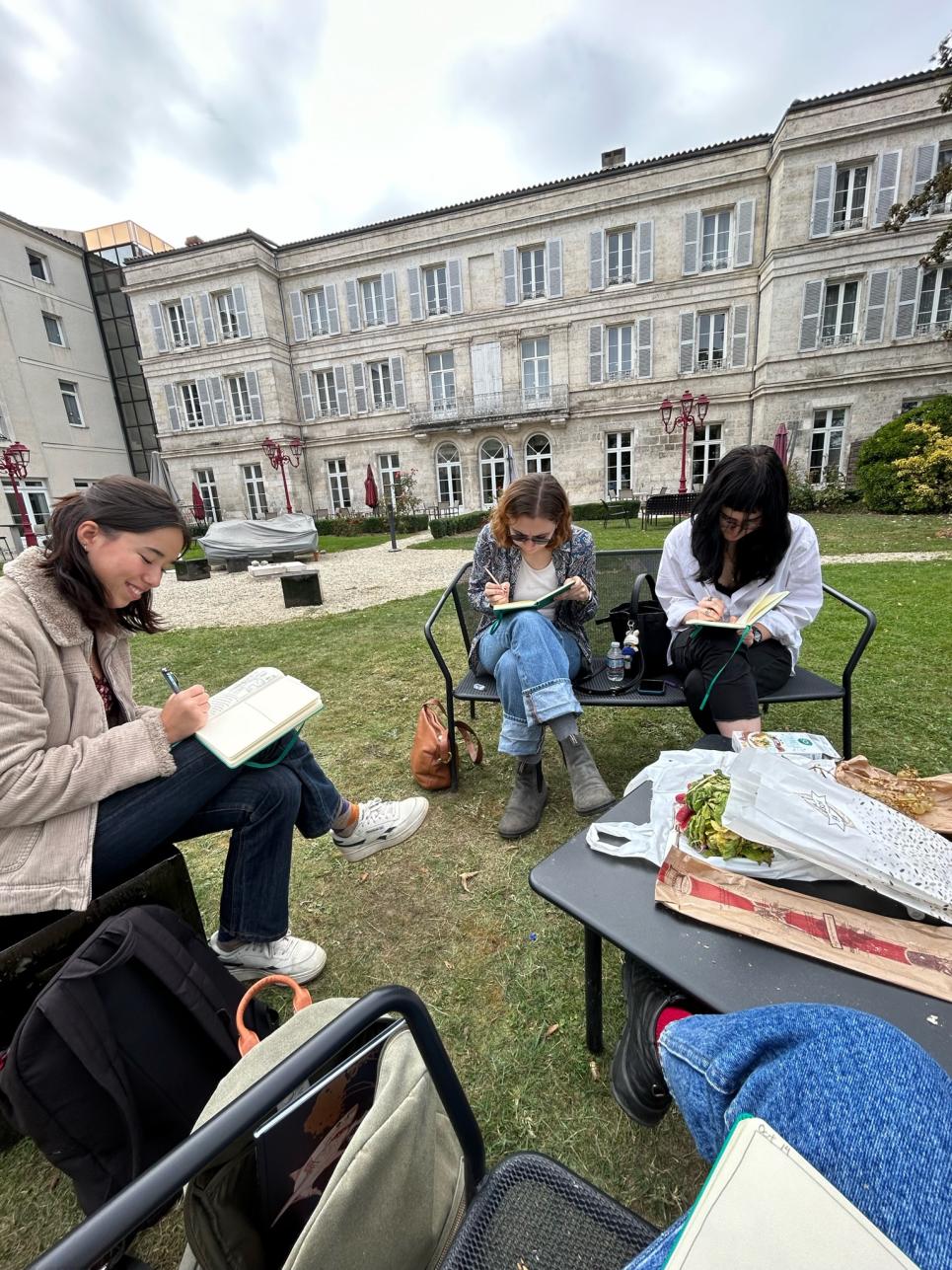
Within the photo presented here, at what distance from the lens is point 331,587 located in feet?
27.7

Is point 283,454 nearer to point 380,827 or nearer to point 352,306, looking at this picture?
point 352,306

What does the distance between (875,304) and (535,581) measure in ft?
62.4

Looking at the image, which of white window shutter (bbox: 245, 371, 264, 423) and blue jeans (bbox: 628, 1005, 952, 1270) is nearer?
blue jeans (bbox: 628, 1005, 952, 1270)

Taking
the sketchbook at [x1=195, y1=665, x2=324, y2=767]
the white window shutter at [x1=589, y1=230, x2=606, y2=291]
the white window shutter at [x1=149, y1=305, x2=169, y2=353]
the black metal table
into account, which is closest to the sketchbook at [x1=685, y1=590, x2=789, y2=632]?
the black metal table

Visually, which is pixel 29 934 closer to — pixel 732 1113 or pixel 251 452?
pixel 732 1113

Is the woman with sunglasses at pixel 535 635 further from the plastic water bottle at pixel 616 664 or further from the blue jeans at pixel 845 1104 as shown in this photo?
the blue jeans at pixel 845 1104

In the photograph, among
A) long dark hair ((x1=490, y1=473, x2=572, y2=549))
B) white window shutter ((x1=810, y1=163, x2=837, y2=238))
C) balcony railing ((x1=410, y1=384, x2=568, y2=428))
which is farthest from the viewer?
balcony railing ((x1=410, y1=384, x2=568, y2=428))

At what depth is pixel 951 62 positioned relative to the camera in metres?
10.6

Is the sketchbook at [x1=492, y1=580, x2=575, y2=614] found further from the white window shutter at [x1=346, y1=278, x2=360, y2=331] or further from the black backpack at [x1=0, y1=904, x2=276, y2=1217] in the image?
the white window shutter at [x1=346, y1=278, x2=360, y2=331]

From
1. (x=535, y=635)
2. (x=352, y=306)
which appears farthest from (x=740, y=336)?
(x=535, y=635)

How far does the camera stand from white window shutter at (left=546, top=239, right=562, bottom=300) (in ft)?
60.4

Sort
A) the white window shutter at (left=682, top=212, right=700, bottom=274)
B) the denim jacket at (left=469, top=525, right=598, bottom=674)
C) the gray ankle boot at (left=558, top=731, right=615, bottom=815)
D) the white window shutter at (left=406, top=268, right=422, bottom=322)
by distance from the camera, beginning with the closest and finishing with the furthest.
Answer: the gray ankle boot at (left=558, top=731, right=615, bottom=815)
the denim jacket at (left=469, top=525, right=598, bottom=674)
the white window shutter at (left=682, top=212, right=700, bottom=274)
the white window shutter at (left=406, top=268, right=422, bottom=322)

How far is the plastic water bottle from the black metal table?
1198 mm

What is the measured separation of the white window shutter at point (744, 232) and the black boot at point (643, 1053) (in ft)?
69.3
